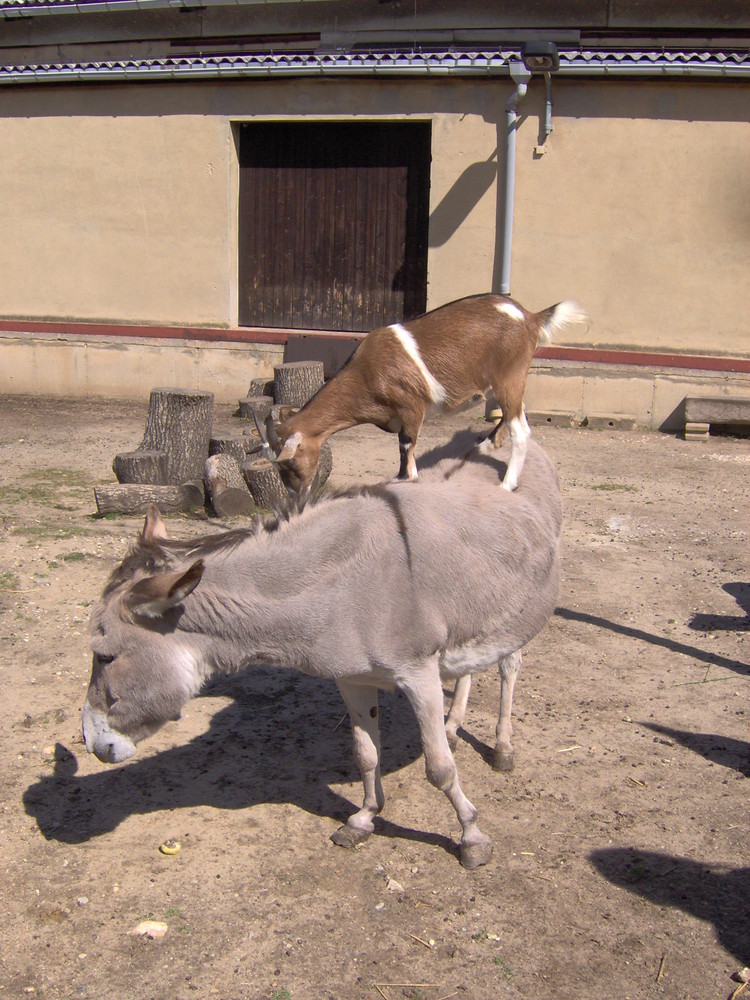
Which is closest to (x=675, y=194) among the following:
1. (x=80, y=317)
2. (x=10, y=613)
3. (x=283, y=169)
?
(x=283, y=169)

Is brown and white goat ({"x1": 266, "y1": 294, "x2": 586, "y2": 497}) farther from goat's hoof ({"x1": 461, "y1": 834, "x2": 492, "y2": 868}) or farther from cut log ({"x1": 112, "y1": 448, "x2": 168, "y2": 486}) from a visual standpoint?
cut log ({"x1": 112, "y1": 448, "x2": 168, "y2": 486})

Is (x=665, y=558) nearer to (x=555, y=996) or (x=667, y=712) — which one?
(x=667, y=712)

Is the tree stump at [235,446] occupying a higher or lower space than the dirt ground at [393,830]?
higher

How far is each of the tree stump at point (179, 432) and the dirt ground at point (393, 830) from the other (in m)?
1.96

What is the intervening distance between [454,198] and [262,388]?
317 centimetres

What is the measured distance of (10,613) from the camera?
5.68 metres

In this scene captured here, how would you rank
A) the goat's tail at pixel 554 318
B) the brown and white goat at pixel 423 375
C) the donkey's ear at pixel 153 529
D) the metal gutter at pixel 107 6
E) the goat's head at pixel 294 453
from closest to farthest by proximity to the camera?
the donkey's ear at pixel 153 529, the brown and white goat at pixel 423 375, the goat's tail at pixel 554 318, the goat's head at pixel 294 453, the metal gutter at pixel 107 6

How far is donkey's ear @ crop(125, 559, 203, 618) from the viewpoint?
3.14 meters

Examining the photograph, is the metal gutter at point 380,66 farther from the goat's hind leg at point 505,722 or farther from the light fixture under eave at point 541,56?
the goat's hind leg at point 505,722

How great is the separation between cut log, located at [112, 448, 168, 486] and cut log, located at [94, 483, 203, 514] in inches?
7.8

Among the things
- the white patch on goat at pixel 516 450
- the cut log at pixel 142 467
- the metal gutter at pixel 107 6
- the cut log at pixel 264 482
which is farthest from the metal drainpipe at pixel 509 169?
the white patch on goat at pixel 516 450

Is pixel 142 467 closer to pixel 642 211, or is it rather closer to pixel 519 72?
pixel 519 72

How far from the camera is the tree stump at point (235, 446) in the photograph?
26.6ft

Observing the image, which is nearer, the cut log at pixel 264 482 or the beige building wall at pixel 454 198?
the cut log at pixel 264 482
